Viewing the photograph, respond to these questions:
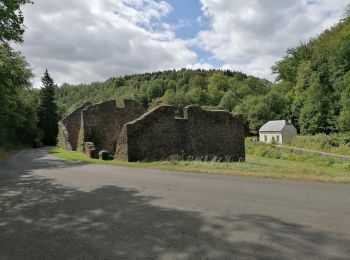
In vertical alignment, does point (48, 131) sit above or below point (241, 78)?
below

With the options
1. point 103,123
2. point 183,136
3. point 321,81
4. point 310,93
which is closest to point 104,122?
point 103,123

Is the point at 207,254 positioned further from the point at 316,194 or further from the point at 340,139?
the point at 340,139

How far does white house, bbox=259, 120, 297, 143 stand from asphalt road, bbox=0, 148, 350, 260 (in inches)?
2418

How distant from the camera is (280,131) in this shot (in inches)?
2800

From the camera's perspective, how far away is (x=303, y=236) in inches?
237

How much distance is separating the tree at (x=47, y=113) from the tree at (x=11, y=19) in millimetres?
54188

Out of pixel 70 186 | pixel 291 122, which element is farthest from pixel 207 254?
pixel 291 122

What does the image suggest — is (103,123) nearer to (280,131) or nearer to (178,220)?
(178,220)

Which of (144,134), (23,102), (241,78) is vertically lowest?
(144,134)

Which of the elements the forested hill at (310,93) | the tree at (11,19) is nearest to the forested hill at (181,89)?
the forested hill at (310,93)

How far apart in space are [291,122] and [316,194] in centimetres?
7262

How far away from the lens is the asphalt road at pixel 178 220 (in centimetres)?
560

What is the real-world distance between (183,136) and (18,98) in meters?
38.5

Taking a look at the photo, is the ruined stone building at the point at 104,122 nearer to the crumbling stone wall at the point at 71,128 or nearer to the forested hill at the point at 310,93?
the crumbling stone wall at the point at 71,128
